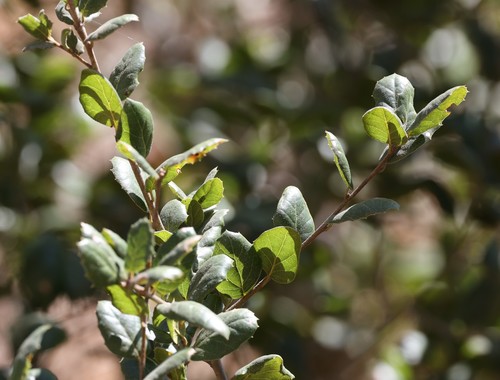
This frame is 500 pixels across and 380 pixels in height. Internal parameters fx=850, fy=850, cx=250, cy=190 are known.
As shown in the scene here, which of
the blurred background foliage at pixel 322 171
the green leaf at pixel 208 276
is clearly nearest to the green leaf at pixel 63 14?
the green leaf at pixel 208 276

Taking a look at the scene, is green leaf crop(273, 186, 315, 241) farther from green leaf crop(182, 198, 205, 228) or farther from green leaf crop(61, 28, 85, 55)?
green leaf crop(61, 28, 85, 55)

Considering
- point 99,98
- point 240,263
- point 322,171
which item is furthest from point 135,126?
point 322,171

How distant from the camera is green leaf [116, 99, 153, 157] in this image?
625mm

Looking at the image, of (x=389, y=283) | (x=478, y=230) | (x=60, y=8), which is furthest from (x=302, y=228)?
(x=389, y=283)

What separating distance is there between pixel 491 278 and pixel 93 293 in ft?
2.14

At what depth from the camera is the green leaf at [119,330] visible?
23.5 inches

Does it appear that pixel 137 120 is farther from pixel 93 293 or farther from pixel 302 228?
→ pixel 93 293

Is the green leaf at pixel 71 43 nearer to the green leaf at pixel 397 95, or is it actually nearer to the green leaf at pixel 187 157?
the green leaf at pixel 187 157

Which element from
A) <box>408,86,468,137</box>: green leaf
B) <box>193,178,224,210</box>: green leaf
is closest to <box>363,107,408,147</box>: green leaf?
<box>408,86,468,137</box>: green leaf

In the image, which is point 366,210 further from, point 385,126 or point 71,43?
point 71,43

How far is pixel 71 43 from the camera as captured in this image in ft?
2.16

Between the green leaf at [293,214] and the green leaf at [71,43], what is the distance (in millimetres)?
196

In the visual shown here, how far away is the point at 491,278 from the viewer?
1415mm

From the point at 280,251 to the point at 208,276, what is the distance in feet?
0.23
